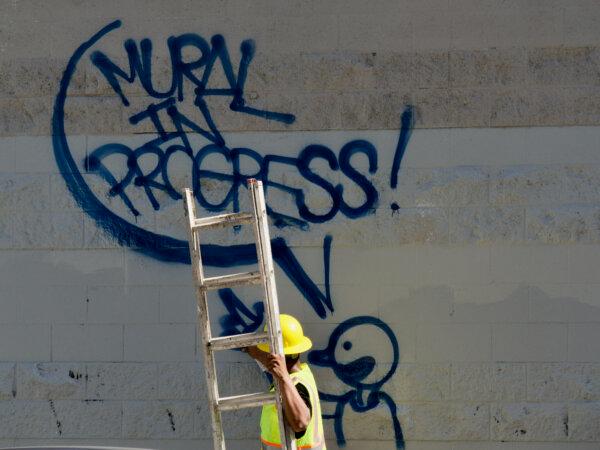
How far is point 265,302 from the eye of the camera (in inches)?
195

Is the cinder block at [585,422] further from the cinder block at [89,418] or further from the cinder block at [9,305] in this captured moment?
the cinder block at [9,305]

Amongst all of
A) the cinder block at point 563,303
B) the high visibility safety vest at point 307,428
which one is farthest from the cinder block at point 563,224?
the high visibility safety vest at point 307,428

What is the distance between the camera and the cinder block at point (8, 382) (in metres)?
6.53

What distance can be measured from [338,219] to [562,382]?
1654 millimetres

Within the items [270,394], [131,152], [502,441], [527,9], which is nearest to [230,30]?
[131,152]

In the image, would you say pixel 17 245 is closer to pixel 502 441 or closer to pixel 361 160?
pixel 361 160

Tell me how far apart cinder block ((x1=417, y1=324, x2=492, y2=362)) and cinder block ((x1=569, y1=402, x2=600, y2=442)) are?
615mm

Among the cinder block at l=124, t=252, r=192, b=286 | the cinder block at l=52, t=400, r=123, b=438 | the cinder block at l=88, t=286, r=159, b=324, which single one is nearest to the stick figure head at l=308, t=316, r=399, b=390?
the cinder block at l=124, t=252, r=192, b=286

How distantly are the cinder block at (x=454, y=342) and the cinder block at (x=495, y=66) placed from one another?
148 centimetres

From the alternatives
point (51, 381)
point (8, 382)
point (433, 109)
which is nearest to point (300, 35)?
point (433, 109)

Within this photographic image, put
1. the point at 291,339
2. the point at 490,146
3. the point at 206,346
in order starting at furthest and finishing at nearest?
the point at 490,146
the point at 291,339
the point at 206,346

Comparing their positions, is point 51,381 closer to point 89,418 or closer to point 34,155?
point 89,418

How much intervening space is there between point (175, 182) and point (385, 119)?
4.42ft

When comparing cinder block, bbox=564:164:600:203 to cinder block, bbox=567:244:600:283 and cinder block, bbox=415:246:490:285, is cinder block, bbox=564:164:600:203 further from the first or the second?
cinder block, bbox=415:246:490:285
